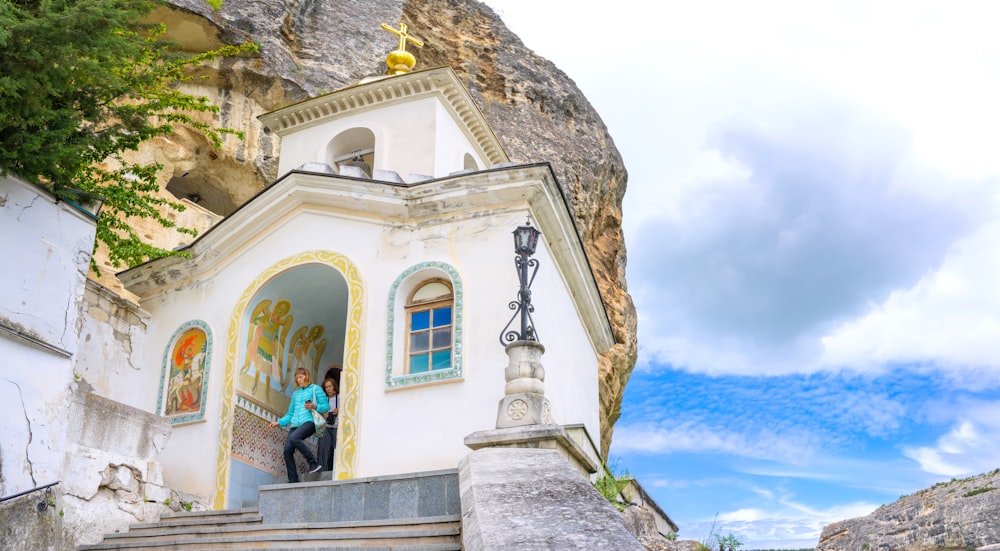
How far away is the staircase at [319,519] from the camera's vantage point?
7.40 m

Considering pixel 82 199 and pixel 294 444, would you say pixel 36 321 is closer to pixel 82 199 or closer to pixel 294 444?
pixel 82 199

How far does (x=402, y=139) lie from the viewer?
16.0 m

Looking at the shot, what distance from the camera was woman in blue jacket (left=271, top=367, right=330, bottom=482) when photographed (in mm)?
11062

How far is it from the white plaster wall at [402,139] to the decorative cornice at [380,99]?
13cm

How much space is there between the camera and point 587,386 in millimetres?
15812

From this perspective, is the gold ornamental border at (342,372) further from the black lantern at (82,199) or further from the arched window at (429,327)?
the black lantern at (82,199)

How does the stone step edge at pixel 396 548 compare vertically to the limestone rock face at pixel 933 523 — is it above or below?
below

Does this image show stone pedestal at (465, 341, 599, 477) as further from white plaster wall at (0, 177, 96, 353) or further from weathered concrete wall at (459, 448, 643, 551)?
white plaster wall at (0, 177, 96, 353)

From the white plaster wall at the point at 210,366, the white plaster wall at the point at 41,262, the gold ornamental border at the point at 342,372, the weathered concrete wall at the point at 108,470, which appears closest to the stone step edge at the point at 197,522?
the weathered concrete wall at the point at 108,470

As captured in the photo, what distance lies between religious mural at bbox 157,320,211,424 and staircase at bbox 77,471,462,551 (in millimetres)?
3346

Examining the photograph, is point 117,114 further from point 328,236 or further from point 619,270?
point 619,270

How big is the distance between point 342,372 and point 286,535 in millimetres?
4410

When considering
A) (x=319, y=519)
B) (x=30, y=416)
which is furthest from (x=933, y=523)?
(x=30, y=416)

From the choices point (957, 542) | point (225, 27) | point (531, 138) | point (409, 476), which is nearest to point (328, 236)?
point (409, 476)
